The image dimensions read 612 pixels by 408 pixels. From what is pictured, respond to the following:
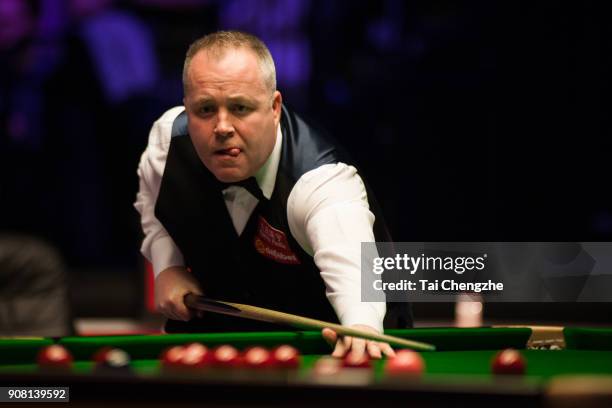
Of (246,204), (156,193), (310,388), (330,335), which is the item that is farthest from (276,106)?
(310,388)

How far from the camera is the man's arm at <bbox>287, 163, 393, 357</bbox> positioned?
7.94 ft

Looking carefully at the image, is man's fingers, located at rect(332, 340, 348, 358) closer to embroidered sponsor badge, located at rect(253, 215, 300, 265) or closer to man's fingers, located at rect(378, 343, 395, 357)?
man's fingers, located at rect(378, 343, 395, 357)

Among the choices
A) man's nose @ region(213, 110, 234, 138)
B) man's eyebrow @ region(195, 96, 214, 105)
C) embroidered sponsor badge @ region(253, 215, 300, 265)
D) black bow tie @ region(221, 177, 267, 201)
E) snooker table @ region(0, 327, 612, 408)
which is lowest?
snooker table @ region(0, 327, 612, 408)

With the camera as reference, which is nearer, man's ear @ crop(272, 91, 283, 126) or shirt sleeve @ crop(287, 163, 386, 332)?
shirt sleeve @ crop(287, 163, 386, 332)

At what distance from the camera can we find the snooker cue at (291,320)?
2221 mm

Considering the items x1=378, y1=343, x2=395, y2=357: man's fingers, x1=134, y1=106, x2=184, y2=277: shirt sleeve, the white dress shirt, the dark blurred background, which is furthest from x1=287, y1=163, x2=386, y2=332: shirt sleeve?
the dark blurred background

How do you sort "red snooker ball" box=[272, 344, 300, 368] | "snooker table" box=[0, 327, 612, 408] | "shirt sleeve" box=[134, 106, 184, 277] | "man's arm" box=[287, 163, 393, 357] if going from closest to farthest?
"snooker table" box=[0, 327, 612, 408] → "red snooker ball" box=[272, 344, 300, 368] → "man's arm" box=[287, 163, 393, 357] → "shirt sleeve" box=[134, 106, 184, 277]

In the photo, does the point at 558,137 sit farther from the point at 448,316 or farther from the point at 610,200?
the point at 448,316

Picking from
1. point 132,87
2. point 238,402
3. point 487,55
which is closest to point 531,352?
point 238,402

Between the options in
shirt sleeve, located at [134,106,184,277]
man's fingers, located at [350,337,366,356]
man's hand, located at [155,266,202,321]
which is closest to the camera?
man's fingers, located at [350,337,366,356]

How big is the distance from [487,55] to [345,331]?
373 cm

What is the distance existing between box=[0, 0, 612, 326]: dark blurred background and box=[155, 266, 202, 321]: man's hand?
7.78ft

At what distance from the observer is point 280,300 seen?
3.02 meters

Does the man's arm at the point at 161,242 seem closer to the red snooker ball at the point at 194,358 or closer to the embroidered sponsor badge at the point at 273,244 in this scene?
the embroidered sponsor badge at the point at 273,244
